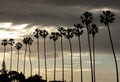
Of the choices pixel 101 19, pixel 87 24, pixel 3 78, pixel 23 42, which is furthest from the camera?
pixel 23 42

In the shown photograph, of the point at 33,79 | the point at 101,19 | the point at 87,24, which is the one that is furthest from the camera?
the point at 33,79

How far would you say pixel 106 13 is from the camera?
98.6 meters

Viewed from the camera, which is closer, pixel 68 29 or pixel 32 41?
pixel 68 29

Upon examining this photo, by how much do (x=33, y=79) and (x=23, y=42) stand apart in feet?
131

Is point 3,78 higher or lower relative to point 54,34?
lower

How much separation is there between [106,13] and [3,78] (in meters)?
59.6

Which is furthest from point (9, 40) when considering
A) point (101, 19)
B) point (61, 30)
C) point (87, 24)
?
point (101, 19)

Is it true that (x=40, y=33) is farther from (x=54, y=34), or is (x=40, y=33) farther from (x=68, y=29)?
(x=68, y=29)

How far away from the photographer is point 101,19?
9844 cm

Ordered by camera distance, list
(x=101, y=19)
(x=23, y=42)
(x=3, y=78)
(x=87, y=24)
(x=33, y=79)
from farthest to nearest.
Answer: (x=23, y=42)
(x=3, y=78)
(x=33, y=79)
(x=87, y=24)
(x=101, y=19)

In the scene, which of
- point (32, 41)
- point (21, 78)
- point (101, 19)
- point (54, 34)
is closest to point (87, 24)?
point (101, 19)

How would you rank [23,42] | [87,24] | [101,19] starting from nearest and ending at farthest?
[101,19] < [87,24] < [23,42]

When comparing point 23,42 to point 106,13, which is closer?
point 106,13

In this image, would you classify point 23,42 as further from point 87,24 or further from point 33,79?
point 87,24
